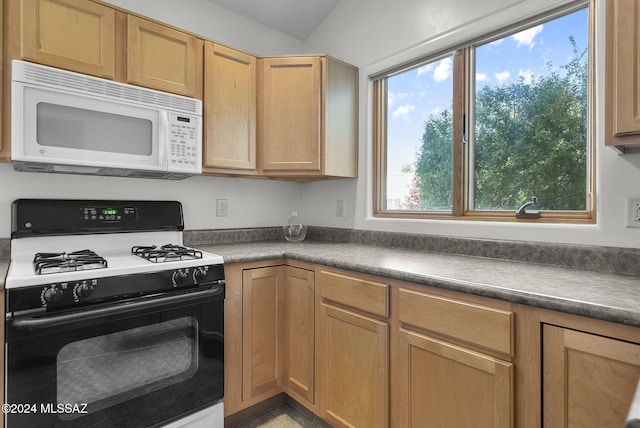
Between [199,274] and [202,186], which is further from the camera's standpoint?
[202,186]

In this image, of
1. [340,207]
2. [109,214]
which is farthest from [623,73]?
[109,214]

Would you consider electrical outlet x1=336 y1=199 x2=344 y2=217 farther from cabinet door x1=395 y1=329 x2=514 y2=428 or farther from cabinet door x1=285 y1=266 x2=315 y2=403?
cabinet door x1=395 y1=329 x2=514 y2=428

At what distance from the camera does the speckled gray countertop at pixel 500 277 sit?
93 cm

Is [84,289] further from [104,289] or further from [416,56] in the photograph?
[416,56]

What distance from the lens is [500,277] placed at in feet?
4.09

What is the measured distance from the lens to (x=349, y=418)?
1.60m

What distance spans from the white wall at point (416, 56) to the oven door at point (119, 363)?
1.23m

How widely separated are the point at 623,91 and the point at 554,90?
64 centimetres

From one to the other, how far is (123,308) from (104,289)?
0.35 feet

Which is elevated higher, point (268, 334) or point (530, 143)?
point (530, 143)

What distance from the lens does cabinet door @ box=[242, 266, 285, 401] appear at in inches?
72.7

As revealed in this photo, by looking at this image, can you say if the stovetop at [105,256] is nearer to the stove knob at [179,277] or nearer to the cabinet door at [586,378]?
the stove knob at [179,277]

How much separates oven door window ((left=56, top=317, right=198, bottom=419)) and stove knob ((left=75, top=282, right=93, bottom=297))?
0.60ft

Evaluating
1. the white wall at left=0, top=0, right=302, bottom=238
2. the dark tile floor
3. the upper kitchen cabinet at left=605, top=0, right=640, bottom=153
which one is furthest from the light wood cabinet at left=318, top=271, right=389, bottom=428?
the white wall at left=0, top=0, right=302, bottom=238
